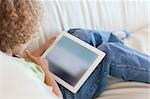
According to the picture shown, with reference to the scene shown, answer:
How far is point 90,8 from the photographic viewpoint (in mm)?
1147

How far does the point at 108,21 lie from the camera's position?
46.9 inches

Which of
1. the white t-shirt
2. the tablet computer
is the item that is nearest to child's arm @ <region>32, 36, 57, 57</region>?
the tablet computer

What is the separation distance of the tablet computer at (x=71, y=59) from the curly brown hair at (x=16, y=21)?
144 mm

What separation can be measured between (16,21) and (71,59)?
0.24 m

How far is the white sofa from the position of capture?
0.94 metres

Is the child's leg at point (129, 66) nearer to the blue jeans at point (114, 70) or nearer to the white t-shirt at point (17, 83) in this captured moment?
the blue jeans at point (114, 70)

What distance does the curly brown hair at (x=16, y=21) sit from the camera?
787 mm

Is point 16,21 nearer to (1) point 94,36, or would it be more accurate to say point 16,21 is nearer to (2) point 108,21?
(1) point 94,36

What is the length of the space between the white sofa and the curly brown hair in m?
0.16

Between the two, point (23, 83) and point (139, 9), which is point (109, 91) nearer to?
point (139, 9)

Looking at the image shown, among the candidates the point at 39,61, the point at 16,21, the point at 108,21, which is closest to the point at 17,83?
the point at 16,21

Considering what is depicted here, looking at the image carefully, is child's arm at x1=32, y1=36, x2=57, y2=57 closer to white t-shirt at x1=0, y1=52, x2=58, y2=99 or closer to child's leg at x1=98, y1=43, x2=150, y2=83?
child's leg at x1=98, y1=43, x2=150, y2=83

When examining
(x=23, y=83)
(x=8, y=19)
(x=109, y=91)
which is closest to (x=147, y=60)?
(x=109, y=91)

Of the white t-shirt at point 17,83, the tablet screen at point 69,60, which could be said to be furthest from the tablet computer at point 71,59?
the white t-shirt at point 17,83
